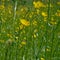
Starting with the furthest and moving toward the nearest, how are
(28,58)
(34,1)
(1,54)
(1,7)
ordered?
(1,7), (34,1), (1,54), (28,58)

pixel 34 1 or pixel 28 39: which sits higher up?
pixel 34 1

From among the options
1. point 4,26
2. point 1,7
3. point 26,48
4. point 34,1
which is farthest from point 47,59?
point 1,7

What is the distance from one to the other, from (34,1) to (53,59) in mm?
701

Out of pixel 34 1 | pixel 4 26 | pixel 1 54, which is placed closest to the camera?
pixel 1 54

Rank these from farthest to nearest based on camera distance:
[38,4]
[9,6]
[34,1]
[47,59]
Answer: [9,6]
[34,1]
[38,4]
[47,59]

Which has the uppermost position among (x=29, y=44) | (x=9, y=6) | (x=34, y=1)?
(x=34, y=1)

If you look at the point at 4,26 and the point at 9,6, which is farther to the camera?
the point at 9,6

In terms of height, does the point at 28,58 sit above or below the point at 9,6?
above

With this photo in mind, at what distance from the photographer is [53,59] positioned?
1.84 metres

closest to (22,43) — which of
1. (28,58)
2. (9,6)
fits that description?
(28,58)

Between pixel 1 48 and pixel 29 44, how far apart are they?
0.69 feet

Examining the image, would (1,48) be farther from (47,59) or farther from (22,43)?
(47,59)

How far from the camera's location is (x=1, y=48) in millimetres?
2289

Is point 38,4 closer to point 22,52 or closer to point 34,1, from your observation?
point 34,1
